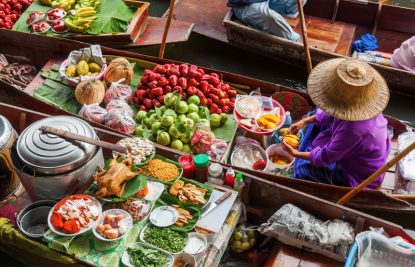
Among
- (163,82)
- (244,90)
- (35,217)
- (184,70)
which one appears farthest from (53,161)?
(244,90)

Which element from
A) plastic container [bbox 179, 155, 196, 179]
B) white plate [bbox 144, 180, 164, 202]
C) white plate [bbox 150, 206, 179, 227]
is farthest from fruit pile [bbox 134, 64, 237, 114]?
white plate [bbox 150, 206, 179, 227]

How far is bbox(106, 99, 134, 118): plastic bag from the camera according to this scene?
4.69 metres

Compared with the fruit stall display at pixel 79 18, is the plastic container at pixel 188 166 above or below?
below

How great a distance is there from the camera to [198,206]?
11.5 ft

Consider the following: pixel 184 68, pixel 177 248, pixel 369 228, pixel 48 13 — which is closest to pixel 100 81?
pixel 184 68

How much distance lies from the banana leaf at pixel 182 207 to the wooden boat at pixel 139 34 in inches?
108

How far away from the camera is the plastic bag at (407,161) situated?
4.14 metres

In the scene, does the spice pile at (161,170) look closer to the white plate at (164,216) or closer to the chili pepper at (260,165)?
the white plate at (164,216)

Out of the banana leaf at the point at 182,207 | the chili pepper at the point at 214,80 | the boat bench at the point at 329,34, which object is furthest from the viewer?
the boat bench at the point at 329,34

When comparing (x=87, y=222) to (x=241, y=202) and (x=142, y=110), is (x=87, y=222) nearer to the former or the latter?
(x=241, y=202)

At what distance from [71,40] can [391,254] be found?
4.38 m

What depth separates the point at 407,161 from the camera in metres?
4.26

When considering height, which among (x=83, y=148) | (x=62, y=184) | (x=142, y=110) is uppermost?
(x=83, y=148)

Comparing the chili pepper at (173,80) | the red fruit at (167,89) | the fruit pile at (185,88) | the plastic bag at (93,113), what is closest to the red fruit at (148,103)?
the fruit pile at (185,88)
